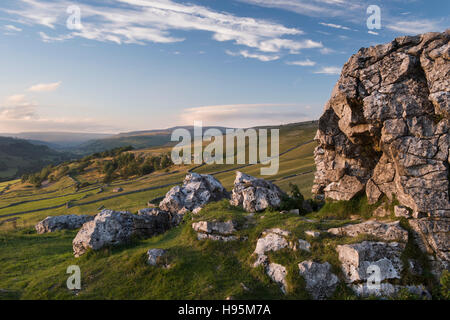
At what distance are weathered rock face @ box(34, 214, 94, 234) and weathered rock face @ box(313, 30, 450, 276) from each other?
2827 cm

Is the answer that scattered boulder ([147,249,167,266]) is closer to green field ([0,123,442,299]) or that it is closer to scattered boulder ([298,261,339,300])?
green field ([0,123,442,299])

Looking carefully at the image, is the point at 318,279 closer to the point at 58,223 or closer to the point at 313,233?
the point at 313,233

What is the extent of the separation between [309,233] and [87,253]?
44.6 feet

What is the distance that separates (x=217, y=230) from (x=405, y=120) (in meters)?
12.4

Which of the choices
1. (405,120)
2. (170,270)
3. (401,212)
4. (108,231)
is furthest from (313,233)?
(108,231)

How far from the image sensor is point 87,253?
17.0 meters

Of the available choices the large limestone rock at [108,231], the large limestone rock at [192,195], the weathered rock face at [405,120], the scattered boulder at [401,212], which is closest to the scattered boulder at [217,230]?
the large limestone rock at [108,231]

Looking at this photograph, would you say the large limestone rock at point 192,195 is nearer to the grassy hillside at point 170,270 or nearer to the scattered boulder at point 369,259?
the grassy hillside at point 170,270

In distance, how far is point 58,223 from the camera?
2938cm

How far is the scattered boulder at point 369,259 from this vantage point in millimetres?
12234

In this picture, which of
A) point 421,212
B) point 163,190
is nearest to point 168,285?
point 421,212

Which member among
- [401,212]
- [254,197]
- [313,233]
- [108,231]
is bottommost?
[108,231]

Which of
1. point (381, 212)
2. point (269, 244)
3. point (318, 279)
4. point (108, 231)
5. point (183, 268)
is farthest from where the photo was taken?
point (108, 231)

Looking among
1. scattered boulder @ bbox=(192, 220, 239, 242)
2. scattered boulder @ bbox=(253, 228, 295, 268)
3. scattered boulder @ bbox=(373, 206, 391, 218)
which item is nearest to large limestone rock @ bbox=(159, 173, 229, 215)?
scattered boulder @ bbox=(192, 220, 239, 242)
